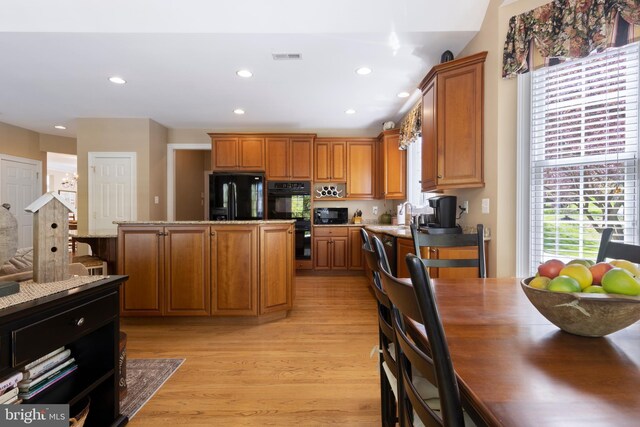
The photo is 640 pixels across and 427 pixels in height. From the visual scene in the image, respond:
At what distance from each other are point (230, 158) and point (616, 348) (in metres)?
4.97

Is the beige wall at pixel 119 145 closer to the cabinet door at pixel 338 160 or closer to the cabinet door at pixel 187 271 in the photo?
the cabinet door at pixel 187 271

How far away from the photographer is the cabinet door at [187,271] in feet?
8.89

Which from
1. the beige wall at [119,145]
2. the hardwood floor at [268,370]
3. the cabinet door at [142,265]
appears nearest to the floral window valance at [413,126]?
the hardwood floor at [268,370]

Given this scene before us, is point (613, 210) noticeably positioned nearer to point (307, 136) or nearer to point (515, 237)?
point (515, 237)

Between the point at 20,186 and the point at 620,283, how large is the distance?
744 centimetres

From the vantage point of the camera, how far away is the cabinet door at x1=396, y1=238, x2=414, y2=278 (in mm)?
2746

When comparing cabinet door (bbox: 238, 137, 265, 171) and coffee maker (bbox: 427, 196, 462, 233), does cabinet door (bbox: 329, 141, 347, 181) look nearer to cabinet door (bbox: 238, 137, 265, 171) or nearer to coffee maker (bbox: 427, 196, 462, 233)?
cabinet door (bbox: 238, 137, 265, 171)

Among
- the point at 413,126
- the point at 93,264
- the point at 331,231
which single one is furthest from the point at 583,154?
the point at 93,264

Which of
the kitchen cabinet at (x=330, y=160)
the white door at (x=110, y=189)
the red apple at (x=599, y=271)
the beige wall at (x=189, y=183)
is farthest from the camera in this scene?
the beige wall at (x=189, y=183)

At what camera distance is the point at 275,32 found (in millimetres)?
2471

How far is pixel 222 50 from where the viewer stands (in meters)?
2.73

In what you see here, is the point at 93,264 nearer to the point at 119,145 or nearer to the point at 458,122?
the point at 119,145

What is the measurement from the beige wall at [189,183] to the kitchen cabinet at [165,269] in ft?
10.1


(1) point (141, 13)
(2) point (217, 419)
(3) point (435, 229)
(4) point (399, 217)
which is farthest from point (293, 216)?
(2) point (217, 419)
